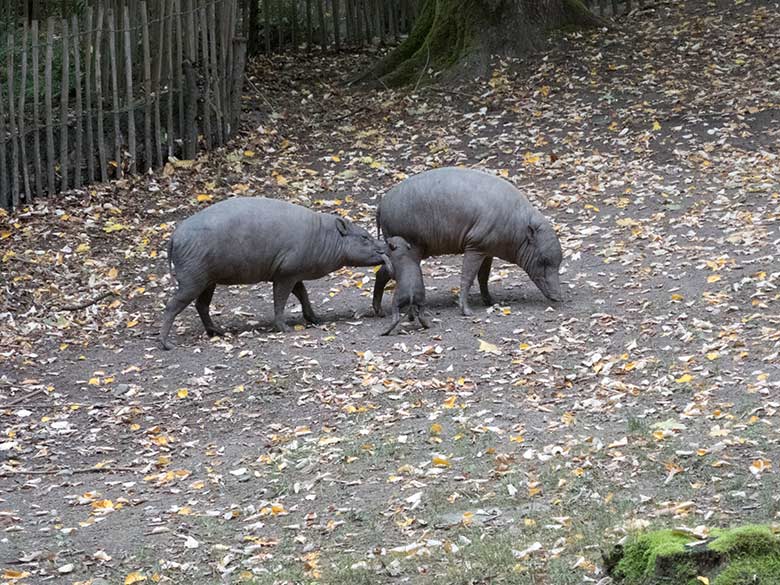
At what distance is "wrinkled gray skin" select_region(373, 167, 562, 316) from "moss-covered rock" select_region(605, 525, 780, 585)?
5376 mm

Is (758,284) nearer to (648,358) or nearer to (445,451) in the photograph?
(648,358)

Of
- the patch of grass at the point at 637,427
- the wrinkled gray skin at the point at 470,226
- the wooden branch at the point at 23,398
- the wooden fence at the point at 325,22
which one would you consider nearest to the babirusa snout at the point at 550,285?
the wrinkled gray skin at the point at 470,226

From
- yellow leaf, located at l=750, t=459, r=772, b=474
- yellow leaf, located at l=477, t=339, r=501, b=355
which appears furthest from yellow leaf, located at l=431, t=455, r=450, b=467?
yellow leaf, located at l=477, t=339, r=501, b=355

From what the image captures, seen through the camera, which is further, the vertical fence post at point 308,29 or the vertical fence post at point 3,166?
the vertical fence post at point 308,29

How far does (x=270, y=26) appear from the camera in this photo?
1852cm

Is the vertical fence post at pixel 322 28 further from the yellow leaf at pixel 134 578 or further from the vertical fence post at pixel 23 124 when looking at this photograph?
the yellow leaf at pixel 134 578

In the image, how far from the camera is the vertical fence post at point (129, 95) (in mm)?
13336

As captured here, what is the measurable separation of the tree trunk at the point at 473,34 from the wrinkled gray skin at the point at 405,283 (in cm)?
646

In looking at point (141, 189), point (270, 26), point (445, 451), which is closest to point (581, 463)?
point (445, 451)

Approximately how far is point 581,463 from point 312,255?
408cm

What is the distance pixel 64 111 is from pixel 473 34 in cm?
573

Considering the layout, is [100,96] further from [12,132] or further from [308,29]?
[308,29]

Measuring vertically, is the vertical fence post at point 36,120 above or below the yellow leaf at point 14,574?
above

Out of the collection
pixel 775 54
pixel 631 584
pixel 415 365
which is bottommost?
pixel 415 365
